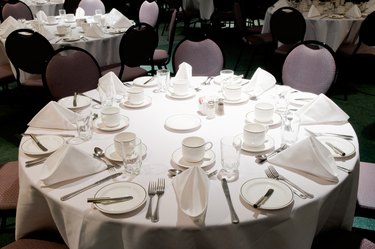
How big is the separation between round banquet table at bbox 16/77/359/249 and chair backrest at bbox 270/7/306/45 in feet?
9.42

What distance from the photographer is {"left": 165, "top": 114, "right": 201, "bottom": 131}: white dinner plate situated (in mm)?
1907

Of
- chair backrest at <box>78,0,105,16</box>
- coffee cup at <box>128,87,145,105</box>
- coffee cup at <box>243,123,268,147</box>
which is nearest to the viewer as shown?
coffee cup at <box>243,123,268,147</box>

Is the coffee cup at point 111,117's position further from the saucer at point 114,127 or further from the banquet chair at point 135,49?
the banquet chair at point 135,49

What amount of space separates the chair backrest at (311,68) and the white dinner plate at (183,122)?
1.27 m

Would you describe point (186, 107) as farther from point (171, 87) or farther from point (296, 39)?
point (296, 39)

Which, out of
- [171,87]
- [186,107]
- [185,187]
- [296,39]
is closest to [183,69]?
[171,87]

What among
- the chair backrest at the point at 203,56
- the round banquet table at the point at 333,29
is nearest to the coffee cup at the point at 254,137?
the chair backrest at the point at 203,56

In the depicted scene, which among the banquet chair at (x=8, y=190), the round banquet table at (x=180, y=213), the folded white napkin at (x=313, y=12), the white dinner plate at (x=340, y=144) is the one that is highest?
the folded white napkin at (x=313, y=12)

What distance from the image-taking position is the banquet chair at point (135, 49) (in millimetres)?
3689

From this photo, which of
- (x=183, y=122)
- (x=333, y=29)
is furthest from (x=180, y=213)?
(x=333, y=29)

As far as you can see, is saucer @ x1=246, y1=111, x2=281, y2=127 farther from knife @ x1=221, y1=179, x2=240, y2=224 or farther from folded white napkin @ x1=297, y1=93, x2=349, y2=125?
knife @ x1=221, y1=179, x2=240, y2=224

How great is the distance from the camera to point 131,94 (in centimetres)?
219

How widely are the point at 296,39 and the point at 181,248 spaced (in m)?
3.83

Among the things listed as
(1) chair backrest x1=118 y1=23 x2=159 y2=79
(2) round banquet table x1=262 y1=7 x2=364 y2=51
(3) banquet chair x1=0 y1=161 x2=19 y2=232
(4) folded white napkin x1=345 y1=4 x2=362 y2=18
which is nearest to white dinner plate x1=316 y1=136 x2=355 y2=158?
(3) banquet chair x1=0 y1=161 x2=19 y2=232
